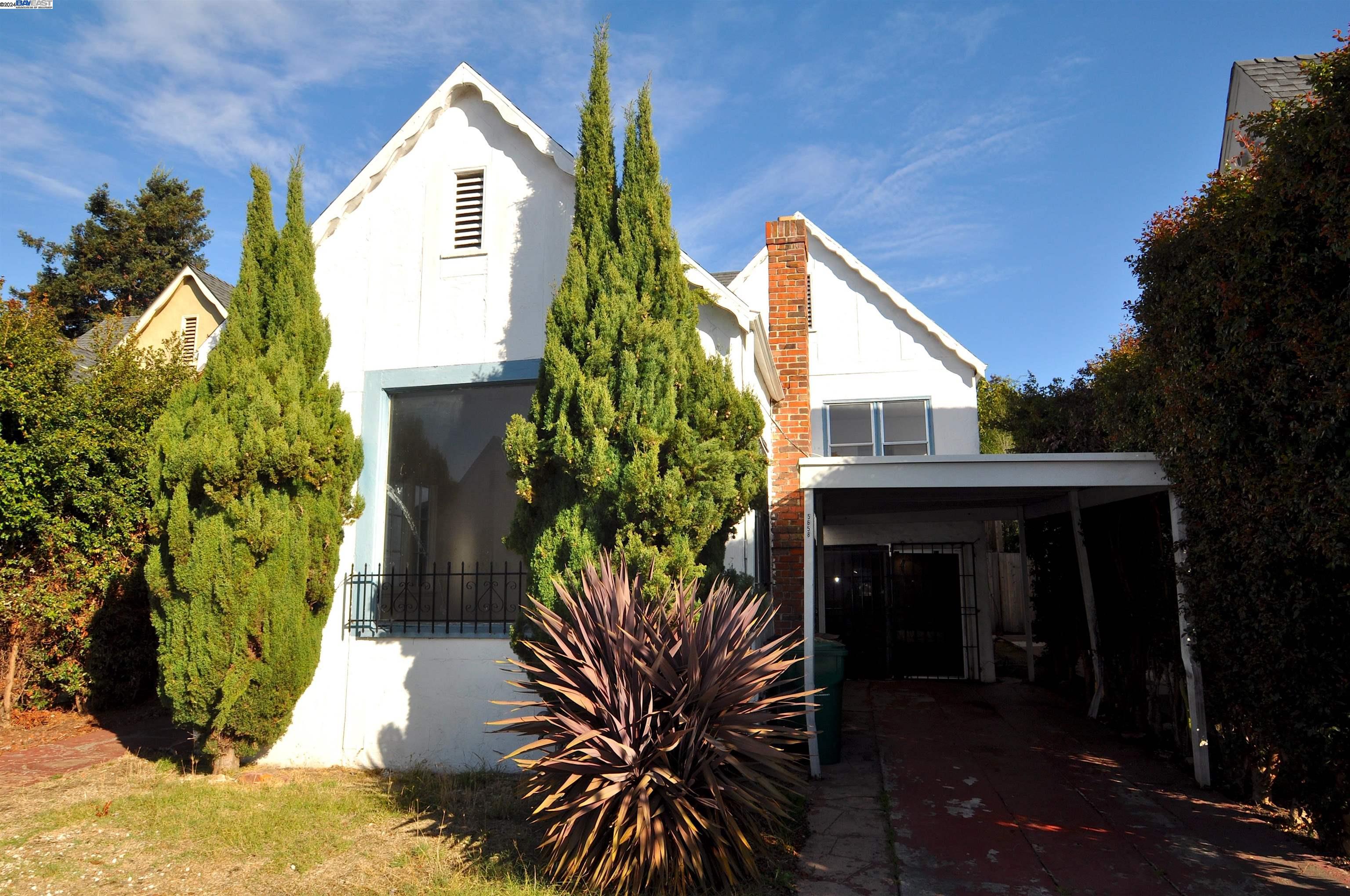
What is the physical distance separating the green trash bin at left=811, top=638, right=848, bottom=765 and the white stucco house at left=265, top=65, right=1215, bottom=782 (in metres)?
0.32

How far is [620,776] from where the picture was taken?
14.9ft

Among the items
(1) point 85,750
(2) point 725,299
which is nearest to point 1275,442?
(2) point 725,299

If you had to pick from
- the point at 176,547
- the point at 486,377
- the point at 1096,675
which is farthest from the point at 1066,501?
the point at 176,547

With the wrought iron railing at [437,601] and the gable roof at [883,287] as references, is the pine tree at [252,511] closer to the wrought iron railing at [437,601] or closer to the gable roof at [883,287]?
the wrought iron railing at [437,601]

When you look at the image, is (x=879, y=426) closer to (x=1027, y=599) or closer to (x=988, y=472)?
(x=1027, y=599)

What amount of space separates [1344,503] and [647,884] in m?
4.45

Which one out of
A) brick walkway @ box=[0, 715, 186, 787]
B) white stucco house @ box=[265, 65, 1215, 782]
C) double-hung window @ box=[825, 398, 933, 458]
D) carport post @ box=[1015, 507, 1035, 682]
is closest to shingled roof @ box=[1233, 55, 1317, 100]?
white stucco house @ box=[265, 65, 1215, 782]

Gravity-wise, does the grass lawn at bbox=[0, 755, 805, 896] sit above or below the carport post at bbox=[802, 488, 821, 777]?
below

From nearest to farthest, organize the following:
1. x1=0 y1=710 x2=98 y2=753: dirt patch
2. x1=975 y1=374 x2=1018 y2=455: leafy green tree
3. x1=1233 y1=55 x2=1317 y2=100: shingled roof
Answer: x1=0 y1=710 x2=98 y2=753: dirt patch → x1=1233 y1=55 x2=1317 y2=100: shingled roof → x1=975 y1=374 x2=1018 y2=455: leafy green tree

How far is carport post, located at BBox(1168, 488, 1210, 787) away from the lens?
6840 millimetres

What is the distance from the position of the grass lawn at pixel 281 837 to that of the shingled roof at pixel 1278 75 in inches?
385

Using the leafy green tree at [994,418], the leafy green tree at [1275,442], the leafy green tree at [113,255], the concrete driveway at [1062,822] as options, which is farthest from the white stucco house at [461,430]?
the leafy green tree at [113,255]

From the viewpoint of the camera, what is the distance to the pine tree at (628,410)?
20.1 feet

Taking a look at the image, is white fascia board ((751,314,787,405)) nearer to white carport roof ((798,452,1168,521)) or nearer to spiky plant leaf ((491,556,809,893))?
white carport roof ((798,452,1168,521))
